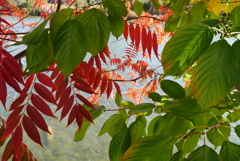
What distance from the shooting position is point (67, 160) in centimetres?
236

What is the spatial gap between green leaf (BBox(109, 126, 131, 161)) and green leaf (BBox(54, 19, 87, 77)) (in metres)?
0.21

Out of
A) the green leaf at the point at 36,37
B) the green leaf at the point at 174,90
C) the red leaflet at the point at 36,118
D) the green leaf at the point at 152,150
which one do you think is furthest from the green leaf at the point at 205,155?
the red leaflet at the point at 36,118

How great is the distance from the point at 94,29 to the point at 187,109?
0.63 ft

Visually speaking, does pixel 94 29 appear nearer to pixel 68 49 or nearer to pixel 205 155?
pixel 68 49

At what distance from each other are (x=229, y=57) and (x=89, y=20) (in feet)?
0.69

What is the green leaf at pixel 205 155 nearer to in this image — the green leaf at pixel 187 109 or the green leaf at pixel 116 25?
the green leaf at pixel 187 109

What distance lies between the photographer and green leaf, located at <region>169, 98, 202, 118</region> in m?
0.38

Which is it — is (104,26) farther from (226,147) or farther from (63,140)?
(63,140)

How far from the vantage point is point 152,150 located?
297 millimetres

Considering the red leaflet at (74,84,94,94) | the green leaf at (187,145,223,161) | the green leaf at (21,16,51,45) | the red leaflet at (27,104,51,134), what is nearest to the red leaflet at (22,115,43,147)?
the red leaflet at (27,104,51,134)

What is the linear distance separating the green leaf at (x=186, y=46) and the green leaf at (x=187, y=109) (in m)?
0.13

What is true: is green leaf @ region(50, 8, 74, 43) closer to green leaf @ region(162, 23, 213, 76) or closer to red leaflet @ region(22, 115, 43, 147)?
green leaf @ region(162, 23, 213, 76)

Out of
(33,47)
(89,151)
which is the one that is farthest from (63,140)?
(33,47)

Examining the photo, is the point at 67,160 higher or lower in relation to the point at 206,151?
lower
